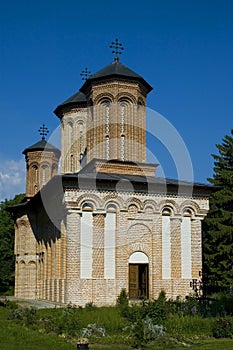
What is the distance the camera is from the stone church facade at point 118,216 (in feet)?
55.1

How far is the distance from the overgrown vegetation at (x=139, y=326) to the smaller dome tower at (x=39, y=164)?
1639cm

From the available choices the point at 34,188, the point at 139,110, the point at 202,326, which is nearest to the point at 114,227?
the point at 139,110

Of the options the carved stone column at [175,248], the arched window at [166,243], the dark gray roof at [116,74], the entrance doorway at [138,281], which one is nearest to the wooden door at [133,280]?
the entrance doorway at [138,281]

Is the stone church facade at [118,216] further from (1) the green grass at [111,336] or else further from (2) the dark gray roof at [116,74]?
(1) the green grass at [111,336]

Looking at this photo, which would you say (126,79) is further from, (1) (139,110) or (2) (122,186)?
(2) (122,186)

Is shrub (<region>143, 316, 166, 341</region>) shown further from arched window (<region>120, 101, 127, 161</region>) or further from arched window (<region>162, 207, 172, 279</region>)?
arched window (<region>120, 101, 127, 161</region>)

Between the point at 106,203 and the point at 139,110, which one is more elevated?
the point at 139,110

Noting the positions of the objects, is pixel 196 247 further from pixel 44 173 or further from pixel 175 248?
pixel 44 173

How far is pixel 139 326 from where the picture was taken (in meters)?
9.66

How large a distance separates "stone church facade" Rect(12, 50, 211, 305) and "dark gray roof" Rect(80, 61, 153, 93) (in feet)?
0.14

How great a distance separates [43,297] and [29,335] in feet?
35.7

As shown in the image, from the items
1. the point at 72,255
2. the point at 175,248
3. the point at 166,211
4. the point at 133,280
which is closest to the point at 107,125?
the point at 166,211

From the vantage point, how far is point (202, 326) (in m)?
11.1

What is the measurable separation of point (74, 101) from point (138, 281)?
12.6 m
